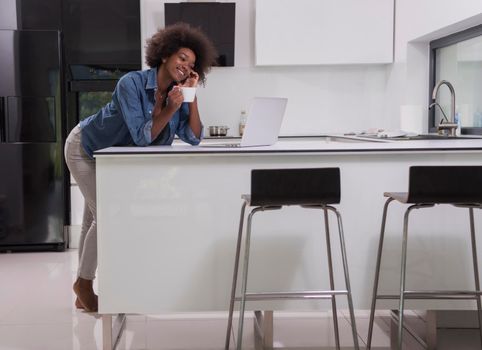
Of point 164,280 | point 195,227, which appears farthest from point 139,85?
point 164,280

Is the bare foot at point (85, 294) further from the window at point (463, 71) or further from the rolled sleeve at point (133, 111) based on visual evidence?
the window at point (463, 71)

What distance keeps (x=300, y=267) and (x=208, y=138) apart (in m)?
2.77

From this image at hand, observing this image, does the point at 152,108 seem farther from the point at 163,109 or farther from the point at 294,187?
the point at 294,187

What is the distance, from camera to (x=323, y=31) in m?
5.54

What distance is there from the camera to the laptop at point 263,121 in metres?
2.89

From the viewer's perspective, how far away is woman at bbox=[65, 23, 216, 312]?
3.01 metres

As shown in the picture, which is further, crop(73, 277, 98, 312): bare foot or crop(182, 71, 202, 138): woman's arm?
crop(73, 277, 98, 312): bare foot

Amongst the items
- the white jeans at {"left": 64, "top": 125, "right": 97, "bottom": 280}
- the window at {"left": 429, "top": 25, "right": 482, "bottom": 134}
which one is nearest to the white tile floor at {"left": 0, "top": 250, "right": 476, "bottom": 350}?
the white jeans at {"left": 64, "top": 125, "right": 97, "bottom": 280}

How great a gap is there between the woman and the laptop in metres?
0.33

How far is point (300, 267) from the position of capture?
2.96 metres

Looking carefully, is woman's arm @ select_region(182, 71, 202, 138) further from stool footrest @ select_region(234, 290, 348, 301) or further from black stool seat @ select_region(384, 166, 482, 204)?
black stool seat @ select_region(384, 166, 482, 204)

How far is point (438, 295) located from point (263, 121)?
1.11 meters

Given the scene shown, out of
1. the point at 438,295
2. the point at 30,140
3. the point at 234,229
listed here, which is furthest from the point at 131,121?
the point at 30,140

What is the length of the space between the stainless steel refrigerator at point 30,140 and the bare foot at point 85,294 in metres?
1.97
